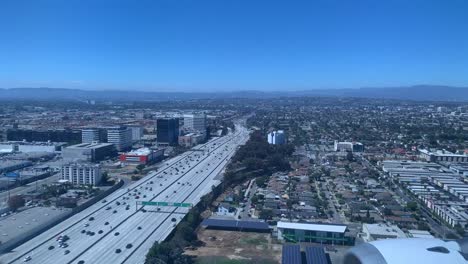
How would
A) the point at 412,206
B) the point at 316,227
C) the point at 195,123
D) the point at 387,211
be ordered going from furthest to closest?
the point at 195,123 → the point at 412,206 → the point at 387,211 → the point at 316,227

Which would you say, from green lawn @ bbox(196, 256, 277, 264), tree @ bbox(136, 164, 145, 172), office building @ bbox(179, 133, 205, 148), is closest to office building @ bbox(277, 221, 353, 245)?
green lawn @ bbox(196, 256, 277, 264)

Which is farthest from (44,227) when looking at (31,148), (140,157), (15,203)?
(31,148)

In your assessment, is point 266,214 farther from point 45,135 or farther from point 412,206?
point 45,135

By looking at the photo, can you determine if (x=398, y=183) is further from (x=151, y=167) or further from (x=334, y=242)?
(x=151, y=167)

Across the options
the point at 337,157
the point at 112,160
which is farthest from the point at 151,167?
the point at 337,157

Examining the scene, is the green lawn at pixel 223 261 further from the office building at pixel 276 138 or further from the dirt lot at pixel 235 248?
the office building at pixel 276 138
